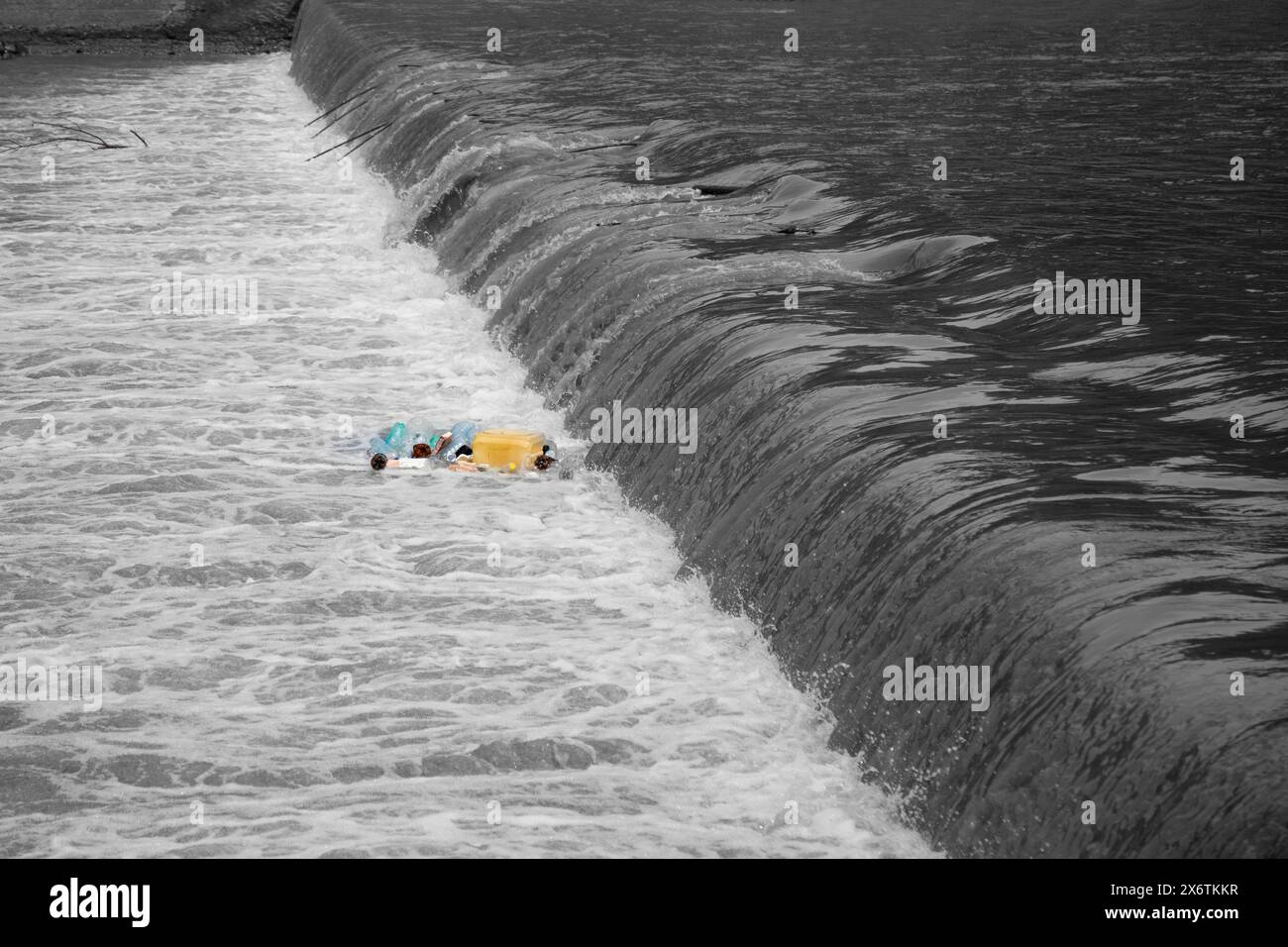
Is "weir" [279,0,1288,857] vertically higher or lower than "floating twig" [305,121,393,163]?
lower

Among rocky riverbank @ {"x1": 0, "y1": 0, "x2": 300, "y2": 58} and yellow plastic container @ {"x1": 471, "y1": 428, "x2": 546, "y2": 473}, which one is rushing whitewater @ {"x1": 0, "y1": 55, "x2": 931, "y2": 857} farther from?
rocky riverbank @ {"x1": 0, "y1": 0, "x2": 300, "y2": 58}

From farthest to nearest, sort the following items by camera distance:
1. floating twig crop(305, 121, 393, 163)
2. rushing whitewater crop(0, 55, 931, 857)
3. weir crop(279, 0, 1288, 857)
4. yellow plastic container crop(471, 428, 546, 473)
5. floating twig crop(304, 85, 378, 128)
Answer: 1. floating twig crop(304, 85, 378, 128)
2. floating twig crop(305, 121, 393, 163)
3. yellow plastic container crop(471, 428, 546, 473)
4. rushing whitewater crop(0, 55, 931, 857)
5. weir crop(279, 0, 1288, 857)

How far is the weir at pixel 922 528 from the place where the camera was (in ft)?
16.3

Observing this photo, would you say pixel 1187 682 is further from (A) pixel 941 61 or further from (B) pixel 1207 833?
(A) pixel 941 61

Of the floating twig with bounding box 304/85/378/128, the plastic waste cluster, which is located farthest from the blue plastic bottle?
the floating twig with bounding box 304/85/378/128

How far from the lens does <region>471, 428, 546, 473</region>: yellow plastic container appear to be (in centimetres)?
928

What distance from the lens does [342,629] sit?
736cm

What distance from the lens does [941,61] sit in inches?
776

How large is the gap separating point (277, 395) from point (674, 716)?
507cm

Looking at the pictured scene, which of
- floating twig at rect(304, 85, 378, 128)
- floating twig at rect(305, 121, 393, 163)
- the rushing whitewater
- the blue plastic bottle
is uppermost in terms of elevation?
floating twig at rect(304, 85, 378, 128)

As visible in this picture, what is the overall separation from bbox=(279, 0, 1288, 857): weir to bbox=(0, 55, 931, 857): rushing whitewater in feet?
0.85

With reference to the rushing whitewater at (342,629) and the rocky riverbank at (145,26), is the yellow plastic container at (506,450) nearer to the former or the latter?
the rushing whitewater at (342,629)

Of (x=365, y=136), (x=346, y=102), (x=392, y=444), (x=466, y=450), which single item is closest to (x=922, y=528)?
(x=466, y=450)
